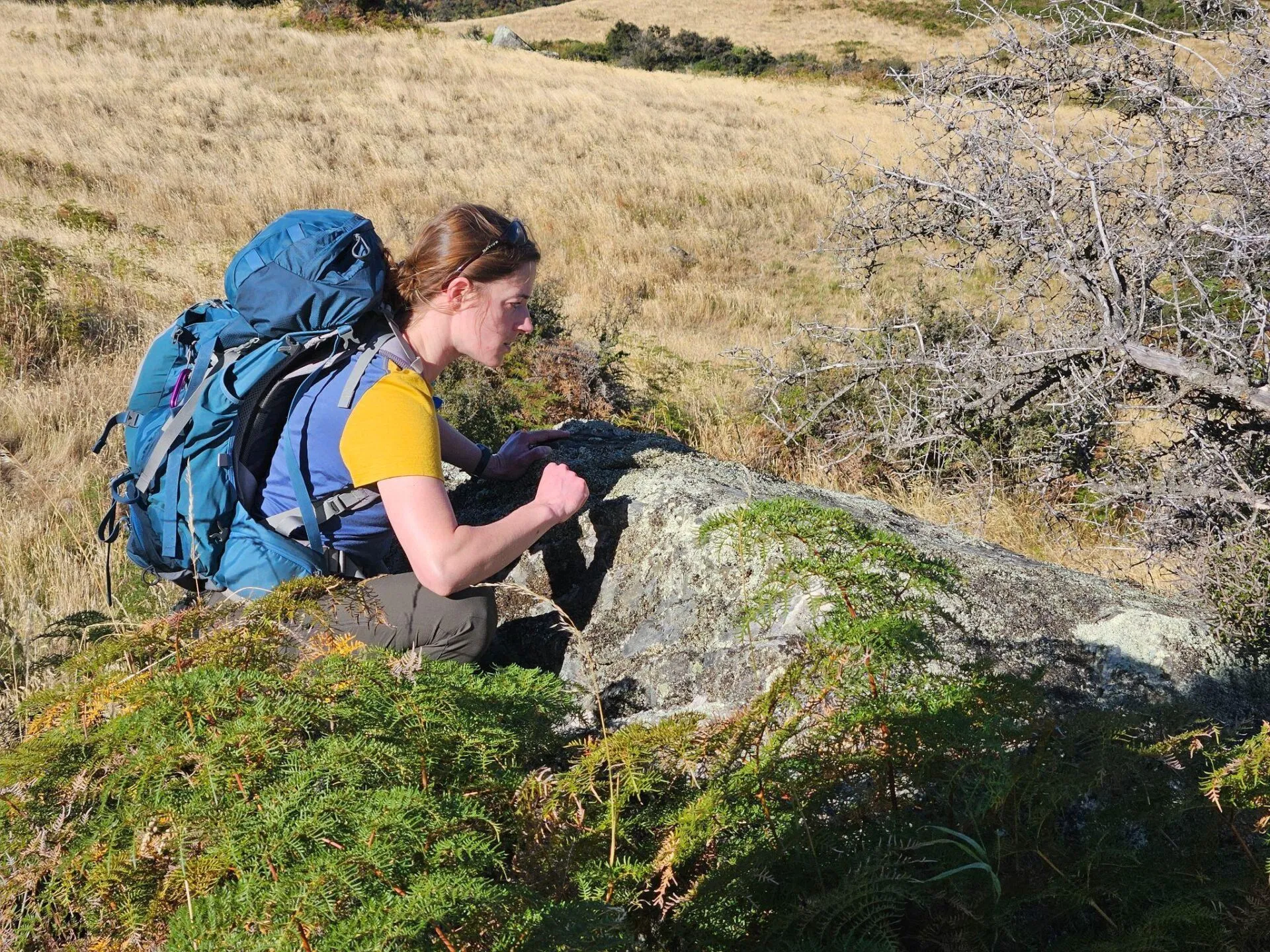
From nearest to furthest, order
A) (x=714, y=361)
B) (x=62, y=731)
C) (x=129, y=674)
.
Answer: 1. (x=62, y=731)
2. (x=129, y=674)
3. (x=714, y=361)

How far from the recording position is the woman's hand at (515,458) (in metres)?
3.13

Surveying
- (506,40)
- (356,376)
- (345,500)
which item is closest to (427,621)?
(345,500)

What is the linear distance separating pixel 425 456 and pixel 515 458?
87 cm

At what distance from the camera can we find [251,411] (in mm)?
2383

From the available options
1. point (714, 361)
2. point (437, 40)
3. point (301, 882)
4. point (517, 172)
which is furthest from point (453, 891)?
Result: point (437, 40)

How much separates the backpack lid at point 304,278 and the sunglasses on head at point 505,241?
0.67 ft

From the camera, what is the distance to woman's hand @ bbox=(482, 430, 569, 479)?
3133 millimetres

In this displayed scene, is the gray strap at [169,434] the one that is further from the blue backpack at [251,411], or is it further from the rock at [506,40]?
the rock at [506,40]

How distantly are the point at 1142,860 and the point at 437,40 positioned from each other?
27602mm

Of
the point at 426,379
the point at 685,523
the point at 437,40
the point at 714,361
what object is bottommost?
the point at 714,361

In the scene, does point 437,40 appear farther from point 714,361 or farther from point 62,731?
point 62,731

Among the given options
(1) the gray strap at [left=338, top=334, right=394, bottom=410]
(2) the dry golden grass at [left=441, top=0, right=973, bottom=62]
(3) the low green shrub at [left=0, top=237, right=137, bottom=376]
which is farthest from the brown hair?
(2) the dry golden grass at [left=441, top=0, right=973, bottom=62]

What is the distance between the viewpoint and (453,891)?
49.5 inches

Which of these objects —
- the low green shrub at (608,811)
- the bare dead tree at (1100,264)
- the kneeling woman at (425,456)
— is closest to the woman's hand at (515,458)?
the kneeling woman at (425,456)
